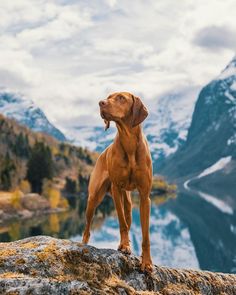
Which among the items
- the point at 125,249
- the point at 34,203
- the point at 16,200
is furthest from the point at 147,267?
the point at 34,203

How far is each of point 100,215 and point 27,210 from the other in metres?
18.1

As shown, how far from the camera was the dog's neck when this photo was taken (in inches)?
394

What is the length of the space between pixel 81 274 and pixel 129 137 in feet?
8.93

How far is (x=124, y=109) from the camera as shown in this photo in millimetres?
9906

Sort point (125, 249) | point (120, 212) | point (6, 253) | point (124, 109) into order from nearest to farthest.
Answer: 1. point (6, 253)
2. point (124, 109)
3. point (125, 249)
4. point (120, 212)

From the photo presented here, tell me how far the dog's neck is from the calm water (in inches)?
2686

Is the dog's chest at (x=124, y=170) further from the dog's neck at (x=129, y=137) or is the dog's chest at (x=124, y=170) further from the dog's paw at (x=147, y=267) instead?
the dog's paw at (x=147, y=267)

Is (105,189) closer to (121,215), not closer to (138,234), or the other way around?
(121,215)

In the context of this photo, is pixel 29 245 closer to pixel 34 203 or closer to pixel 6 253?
pixel 6 253

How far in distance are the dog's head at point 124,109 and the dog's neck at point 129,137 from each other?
11cm

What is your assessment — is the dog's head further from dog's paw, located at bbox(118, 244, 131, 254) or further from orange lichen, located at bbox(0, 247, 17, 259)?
orange lichen, located at bbox(0, 247, 17, 259)

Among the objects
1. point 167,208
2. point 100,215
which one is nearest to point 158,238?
point 100,215

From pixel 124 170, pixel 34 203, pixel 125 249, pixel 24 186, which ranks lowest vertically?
pixel 125 249

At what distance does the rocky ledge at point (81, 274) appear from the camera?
25.1 ft
